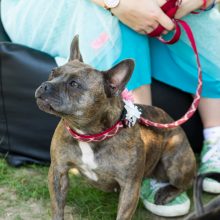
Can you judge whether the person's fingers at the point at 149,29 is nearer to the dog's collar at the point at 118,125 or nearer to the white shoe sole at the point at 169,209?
the dog's collar at the point at 118,125

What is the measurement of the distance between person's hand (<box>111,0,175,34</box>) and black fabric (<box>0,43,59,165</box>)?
514mm

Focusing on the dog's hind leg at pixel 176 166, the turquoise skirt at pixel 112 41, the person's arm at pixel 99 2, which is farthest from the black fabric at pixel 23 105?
the dog's hind leg at pixel 176 166

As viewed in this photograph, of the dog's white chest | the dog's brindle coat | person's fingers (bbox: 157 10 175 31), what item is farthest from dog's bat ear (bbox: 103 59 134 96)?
person's fingers (bbox: 157 10 175 31)

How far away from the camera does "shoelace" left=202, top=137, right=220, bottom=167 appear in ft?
10.2

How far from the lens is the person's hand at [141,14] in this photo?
2.75m

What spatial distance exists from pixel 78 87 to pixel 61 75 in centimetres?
8

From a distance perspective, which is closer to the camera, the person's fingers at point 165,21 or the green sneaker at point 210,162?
the person's fingers at point 165,21

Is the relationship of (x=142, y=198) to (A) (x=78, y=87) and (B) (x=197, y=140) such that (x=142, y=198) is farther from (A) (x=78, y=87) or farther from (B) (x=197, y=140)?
(A) (x=78, y=87)

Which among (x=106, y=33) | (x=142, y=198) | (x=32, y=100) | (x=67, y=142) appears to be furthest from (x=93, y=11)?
(x=142, y=198)

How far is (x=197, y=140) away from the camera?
134 inches

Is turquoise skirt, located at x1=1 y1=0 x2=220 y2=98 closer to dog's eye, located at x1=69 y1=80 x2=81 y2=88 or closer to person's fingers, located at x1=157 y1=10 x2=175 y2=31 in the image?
person's fingers, located at x1=157 y1=10 x2=175 y2=31

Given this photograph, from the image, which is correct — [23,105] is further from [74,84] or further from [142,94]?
[74,84]

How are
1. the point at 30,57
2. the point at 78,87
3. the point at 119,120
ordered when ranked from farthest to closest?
the point at 30,57 → the point at 119,120 → the point at 78,87

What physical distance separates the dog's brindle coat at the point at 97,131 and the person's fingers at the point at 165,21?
1.33 feet
